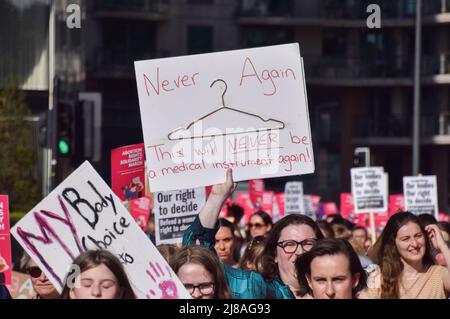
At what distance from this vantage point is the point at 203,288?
606cm

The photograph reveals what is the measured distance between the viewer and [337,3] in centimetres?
5184

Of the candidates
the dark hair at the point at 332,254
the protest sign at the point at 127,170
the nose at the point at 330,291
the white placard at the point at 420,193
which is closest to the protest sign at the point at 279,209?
the white placard at the point at 420,193

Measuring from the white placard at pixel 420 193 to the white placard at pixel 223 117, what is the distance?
414 inches

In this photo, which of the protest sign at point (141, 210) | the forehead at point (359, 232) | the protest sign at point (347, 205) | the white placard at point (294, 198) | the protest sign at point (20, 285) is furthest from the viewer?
the protest sign at point (347, 205)

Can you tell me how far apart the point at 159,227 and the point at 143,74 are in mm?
2587

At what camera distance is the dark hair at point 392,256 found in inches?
300

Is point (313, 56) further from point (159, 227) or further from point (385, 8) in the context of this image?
point (159, 227)

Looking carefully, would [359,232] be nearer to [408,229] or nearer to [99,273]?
[408,229]

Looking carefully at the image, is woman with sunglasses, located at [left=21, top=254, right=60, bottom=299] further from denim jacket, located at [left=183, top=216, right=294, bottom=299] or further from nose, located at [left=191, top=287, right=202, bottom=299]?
nose, located at [left=191, top=287, right=202, bottom=299]

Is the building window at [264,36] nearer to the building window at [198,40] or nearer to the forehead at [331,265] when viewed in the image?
the building window at [198,40]

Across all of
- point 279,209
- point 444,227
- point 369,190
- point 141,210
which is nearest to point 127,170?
point 444,227

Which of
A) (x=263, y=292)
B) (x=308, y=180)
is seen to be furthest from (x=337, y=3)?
(x=263, y=292)

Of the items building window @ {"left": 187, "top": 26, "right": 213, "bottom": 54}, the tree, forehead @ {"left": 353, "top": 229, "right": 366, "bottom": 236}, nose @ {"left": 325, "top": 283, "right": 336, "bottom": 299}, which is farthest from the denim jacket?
building window @ {"left": 187, "top": 26, "right": 213, "bottom": 54}

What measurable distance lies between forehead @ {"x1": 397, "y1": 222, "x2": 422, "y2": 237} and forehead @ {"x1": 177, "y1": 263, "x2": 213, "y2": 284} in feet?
7.09
